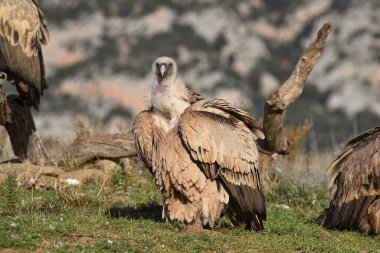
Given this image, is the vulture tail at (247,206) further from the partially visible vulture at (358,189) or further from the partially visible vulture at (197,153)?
the partially visible vulture at (358,189)

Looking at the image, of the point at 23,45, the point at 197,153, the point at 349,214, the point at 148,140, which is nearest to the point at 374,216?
the point at 349,214

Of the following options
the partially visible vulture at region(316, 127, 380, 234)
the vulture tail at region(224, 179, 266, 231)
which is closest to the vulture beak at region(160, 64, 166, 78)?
the vulture tail at region(224, 179, 266, 231)

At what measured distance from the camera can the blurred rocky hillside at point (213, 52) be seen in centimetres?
5359

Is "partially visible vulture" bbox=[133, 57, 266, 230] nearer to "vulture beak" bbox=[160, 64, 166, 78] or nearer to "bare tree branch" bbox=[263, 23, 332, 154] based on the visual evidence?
"vulture beak" bbox=[160, 64, 166, 78]

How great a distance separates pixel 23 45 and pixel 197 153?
5197mm

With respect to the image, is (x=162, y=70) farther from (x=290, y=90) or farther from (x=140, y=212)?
(x=140, y=212)

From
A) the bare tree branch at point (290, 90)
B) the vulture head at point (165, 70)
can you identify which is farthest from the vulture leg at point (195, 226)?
the bare tree branch at point (290, 90)

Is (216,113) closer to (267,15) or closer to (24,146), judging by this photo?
(24,146)

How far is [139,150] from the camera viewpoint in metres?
9.90

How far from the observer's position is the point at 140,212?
1120cm

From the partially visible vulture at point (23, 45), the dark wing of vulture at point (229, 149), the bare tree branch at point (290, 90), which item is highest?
the partially visible vulture at point (23, 45)

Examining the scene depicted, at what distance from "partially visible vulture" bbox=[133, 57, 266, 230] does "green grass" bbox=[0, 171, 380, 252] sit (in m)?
0.26

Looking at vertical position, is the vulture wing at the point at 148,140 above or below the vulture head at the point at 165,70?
below

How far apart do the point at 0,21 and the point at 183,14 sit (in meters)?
48.9
